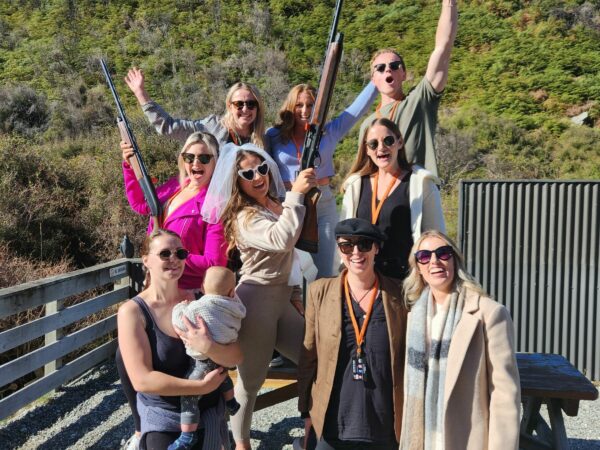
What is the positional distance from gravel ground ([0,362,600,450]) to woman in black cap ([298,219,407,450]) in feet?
6.90

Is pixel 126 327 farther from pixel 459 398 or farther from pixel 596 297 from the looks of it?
pixel 596 297

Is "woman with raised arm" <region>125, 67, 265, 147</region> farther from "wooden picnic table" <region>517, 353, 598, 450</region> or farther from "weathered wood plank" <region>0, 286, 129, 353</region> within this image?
"wooden picnic table" <region>517, 353, 598, 450</region>

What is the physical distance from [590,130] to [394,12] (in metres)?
18.0

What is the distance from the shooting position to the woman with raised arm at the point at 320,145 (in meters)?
4.00

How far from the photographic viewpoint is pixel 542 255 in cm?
664

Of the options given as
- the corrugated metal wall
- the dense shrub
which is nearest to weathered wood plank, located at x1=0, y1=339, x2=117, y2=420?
the corrugated metal wall

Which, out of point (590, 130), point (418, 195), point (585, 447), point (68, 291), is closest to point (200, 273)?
point (418, 195)

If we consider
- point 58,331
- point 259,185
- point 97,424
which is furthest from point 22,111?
point 259,185

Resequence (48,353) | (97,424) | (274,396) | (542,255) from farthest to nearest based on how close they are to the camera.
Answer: (542,255)
(48,353)
(97,424)
(274,396)

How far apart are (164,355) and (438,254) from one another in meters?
1.37

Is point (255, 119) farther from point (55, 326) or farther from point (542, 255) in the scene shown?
point (542, 255)

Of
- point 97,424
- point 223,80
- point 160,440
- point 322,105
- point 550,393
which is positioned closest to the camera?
point 160,440

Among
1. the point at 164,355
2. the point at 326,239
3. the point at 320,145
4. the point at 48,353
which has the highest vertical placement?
the point at 320,145

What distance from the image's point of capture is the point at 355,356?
9.02 ft
